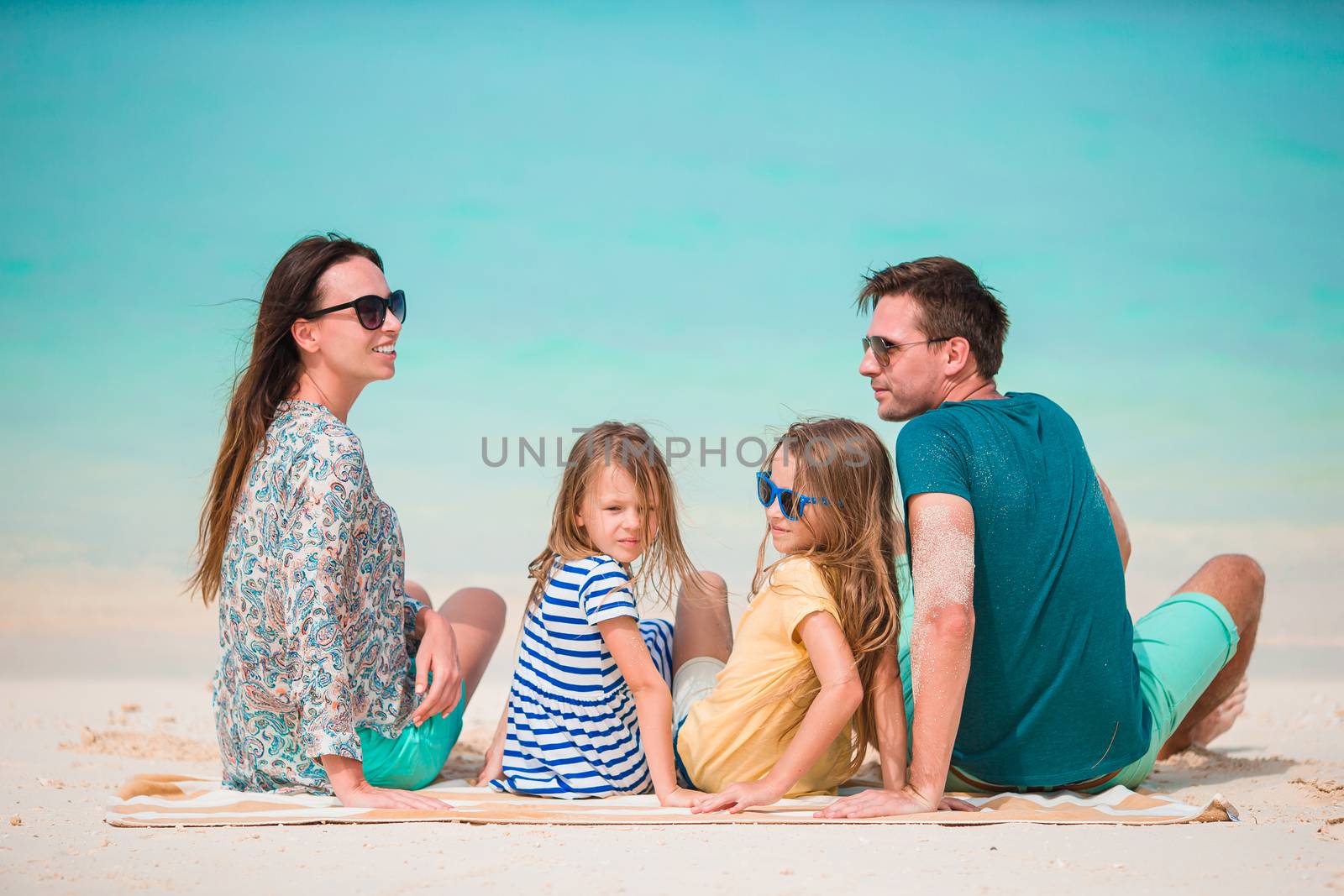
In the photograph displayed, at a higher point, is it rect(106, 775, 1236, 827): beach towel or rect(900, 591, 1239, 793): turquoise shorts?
rect(900, 591, 1239, 793): turquoise shorts

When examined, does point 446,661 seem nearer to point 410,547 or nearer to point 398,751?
point 398,751

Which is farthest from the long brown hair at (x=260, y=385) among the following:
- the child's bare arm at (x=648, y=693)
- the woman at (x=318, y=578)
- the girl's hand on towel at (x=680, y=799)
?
the girl's hand on towel at (x=680, y=799)

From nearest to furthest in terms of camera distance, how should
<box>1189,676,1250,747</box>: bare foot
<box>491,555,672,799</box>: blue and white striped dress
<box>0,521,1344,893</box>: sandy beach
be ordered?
1. <box>0,521,1344,893</box>: sandy beach
2. <box>491,555,672,799</box>: blue and white striped dress
3. <box>1189,676,1250,747</box>: bare foot

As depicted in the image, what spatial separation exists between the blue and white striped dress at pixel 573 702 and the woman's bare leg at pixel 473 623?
0.45m

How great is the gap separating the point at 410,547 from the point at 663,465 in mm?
8289

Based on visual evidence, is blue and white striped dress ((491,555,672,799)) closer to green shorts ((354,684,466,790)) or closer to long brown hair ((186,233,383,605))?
green shorts ((354,684,466,790))

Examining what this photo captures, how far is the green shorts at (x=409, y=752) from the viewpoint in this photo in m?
3.70

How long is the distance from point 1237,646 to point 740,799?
7.17ft

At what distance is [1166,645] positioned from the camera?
152 inches

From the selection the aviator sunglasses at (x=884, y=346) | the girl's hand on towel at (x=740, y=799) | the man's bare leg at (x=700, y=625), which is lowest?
the girl's hand on towel at (x=740, y=799)

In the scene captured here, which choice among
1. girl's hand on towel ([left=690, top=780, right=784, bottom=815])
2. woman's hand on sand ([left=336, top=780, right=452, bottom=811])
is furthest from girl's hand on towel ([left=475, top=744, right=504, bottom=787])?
girl's hand on towel ([left=690, top=780, right=784, bottom=815])

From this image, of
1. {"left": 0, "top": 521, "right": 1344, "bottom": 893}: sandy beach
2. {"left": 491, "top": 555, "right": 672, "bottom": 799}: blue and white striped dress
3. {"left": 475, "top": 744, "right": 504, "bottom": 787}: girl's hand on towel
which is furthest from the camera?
{"left": 475, "top": 744, "right": 504, "bottom": 787}: girl's hand on towel

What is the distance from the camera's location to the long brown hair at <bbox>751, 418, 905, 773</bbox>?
3352 millimetres

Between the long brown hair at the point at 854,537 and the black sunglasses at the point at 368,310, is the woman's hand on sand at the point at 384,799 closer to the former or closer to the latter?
the long brown hair at the point at 854,537
